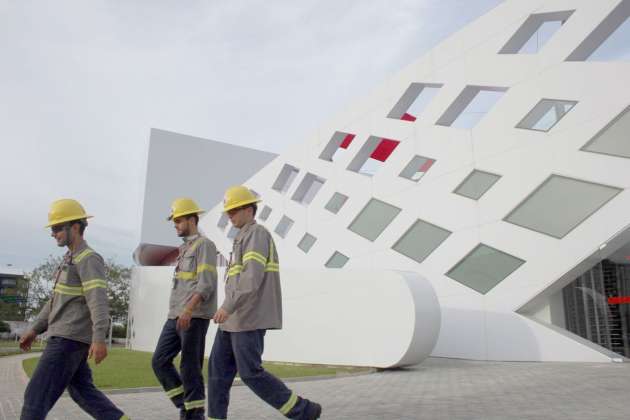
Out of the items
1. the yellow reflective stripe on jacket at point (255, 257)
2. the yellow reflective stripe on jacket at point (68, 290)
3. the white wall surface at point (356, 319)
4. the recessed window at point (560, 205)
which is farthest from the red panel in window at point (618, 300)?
the yellow reflective stripe on jacket at point (68, 290)

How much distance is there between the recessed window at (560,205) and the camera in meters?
11.4

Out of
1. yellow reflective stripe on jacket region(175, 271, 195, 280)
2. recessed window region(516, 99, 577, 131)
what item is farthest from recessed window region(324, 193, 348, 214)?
yellow reflective stripe on jacket region(175, 271, 195, 280)

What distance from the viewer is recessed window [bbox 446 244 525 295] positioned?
12680 mm

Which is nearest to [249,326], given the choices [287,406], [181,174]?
[287,406]

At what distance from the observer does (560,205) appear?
1191 cm

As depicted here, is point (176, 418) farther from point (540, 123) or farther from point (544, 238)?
point (540, 123)

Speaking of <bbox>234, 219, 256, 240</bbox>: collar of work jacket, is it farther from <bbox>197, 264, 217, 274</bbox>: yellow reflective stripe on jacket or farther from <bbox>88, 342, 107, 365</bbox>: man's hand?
<bbox>88, 342, 107, 365</bbox>: man's hand

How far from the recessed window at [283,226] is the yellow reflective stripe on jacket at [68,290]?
15955mm

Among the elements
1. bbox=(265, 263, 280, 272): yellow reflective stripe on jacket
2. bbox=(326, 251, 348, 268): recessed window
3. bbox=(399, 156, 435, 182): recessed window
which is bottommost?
bbox=(265, 263, 280, 272): yellow reflective stripe on jacket

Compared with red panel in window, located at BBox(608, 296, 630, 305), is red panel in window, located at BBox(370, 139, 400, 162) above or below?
above

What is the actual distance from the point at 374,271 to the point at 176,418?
21.1 feet

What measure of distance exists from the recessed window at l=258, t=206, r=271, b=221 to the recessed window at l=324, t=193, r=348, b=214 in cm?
396

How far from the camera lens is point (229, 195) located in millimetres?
4273

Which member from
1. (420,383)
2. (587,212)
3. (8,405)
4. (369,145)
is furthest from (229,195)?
(369,145)
